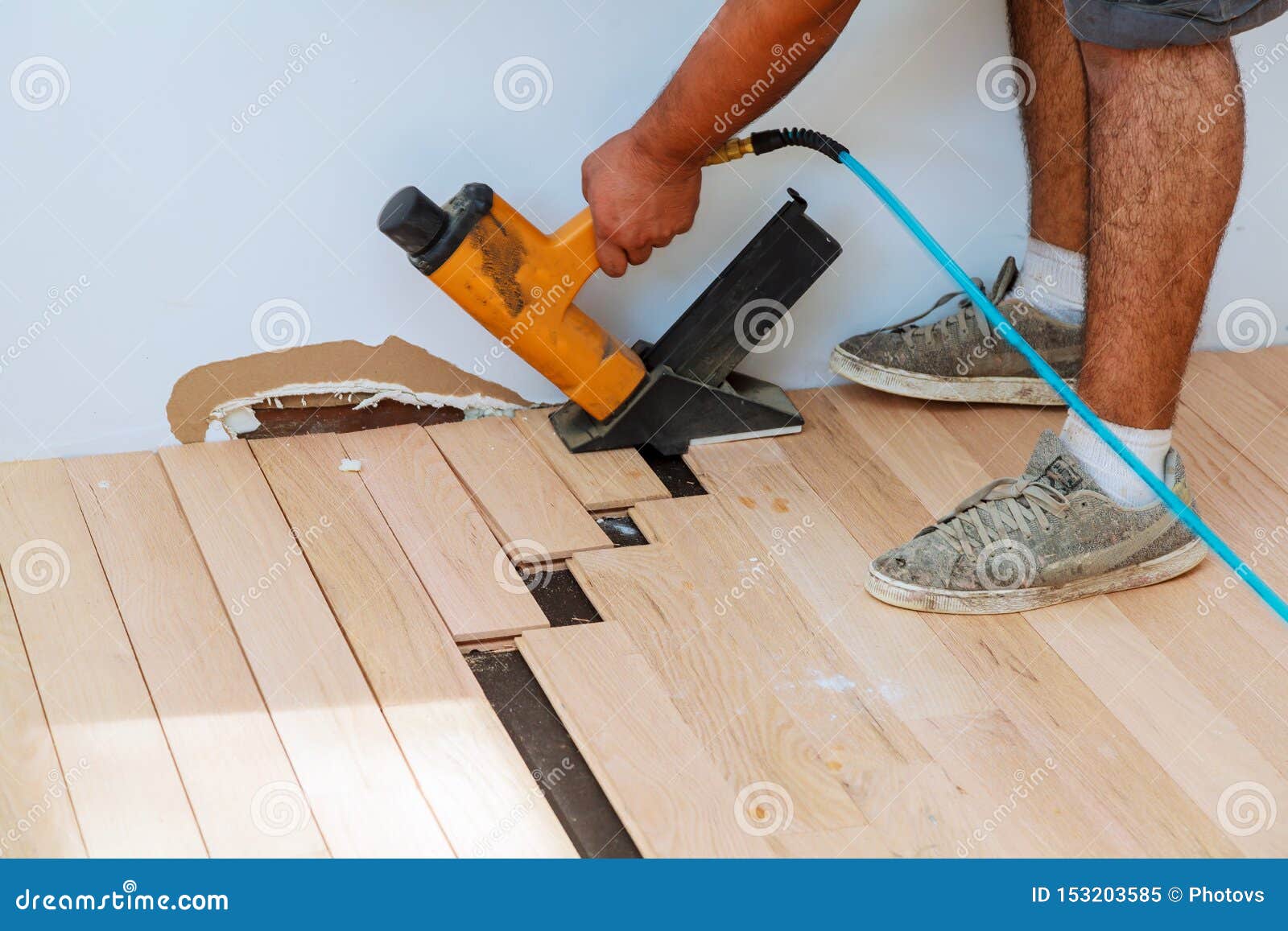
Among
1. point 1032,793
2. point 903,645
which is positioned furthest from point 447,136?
point 1032,793

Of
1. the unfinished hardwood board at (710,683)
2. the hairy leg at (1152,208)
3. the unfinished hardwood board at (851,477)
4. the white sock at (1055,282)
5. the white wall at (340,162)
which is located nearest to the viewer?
the unfinished hardwood board at (710,683)

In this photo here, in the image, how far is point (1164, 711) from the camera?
63.4 inches

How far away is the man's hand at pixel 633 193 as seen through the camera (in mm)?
1862

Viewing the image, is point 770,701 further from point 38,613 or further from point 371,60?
point 371,60

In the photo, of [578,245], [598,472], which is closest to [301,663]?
[598,472]

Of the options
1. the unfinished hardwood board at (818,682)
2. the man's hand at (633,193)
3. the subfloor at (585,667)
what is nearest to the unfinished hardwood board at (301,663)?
the subfloor at (585,667)

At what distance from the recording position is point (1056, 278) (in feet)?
7.07

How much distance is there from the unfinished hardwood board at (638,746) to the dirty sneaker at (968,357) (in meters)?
0.77

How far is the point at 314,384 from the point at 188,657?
0.61 meters

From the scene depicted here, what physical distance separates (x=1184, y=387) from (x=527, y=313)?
123cm

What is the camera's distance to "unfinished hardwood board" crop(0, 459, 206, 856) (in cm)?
139

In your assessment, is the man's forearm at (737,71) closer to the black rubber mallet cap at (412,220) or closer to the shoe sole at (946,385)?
the black rubber mallet cap at (412,220)

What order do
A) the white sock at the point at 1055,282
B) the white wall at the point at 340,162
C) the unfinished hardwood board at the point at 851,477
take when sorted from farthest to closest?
the white sock at the point at 1055,282
the unfinished hardwood board at the point at 851,477
the white wall at the point at 340,162

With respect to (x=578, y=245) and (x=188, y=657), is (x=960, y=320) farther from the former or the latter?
(x=188, y=657)
